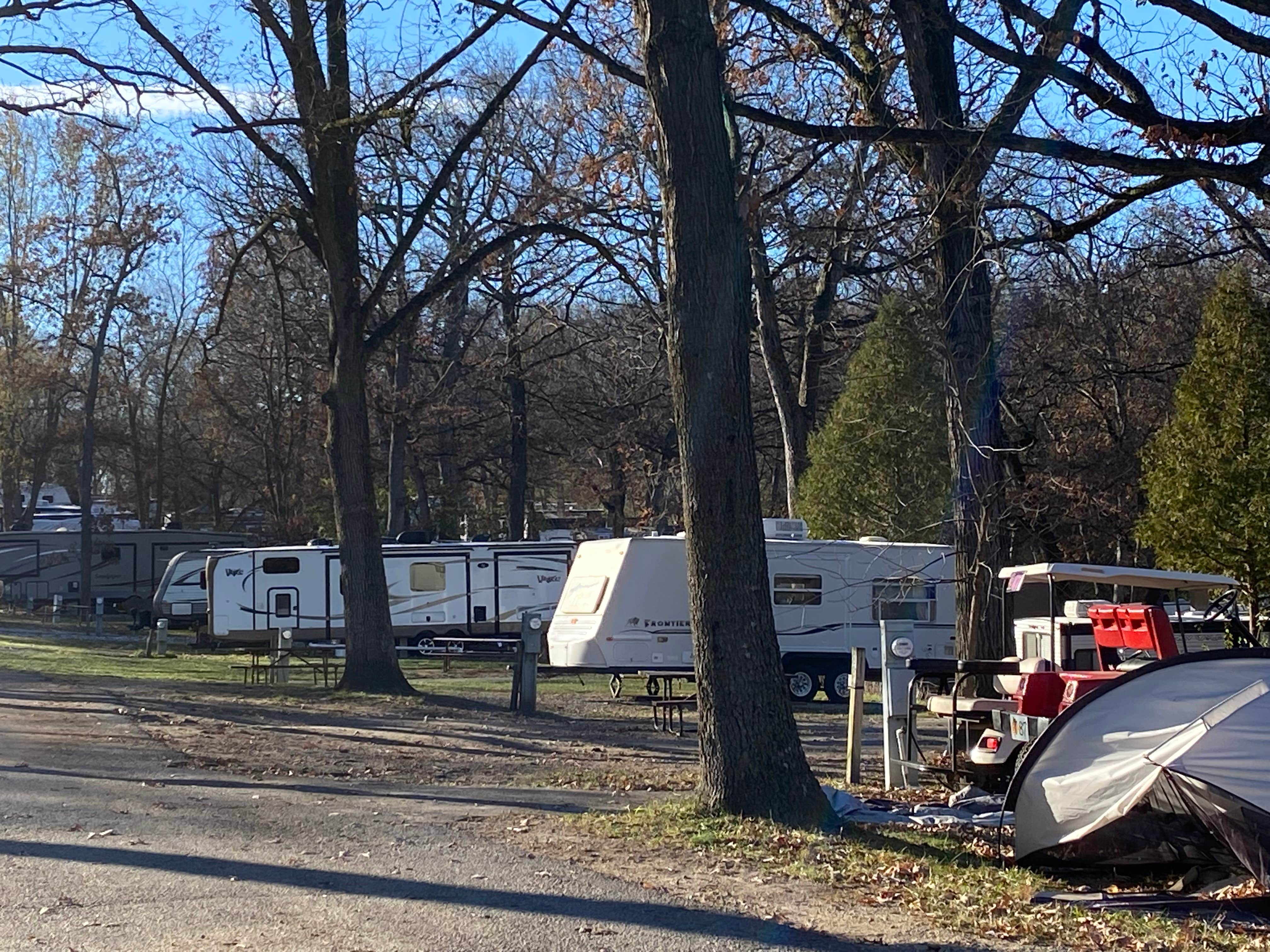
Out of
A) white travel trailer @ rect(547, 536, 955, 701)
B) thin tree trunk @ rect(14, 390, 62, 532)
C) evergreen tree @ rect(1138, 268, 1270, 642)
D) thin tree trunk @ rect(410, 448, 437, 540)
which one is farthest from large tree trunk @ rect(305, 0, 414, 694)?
thin tree trunk @ rect(14, 390, 62, 532)

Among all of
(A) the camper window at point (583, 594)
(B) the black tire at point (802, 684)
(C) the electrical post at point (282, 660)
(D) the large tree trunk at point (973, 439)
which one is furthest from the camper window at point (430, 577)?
(D) the large tree trunk at point (973, 439)

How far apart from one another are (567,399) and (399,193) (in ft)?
35.0

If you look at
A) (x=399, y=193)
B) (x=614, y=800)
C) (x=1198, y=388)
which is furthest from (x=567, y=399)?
(x=614, y=800)

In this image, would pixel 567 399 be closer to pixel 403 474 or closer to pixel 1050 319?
pixel 403 474

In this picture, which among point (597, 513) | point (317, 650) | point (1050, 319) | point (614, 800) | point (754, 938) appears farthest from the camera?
point (597, 513)

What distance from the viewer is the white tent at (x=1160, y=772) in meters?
6.95

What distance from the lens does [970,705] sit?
9789 millimetres

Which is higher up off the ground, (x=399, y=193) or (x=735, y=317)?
(x=399, y=193)

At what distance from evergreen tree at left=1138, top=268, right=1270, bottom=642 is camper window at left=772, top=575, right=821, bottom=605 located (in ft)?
17.0

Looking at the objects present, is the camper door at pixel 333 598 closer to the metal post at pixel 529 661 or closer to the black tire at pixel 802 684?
the black tire at pixel 802 684

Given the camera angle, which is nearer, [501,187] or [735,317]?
[735,317]

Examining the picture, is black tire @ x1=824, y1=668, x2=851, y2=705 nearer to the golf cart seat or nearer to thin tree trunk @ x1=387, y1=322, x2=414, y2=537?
the golf cart seat

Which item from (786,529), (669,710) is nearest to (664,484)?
(786,529)

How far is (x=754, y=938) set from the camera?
237 inches
